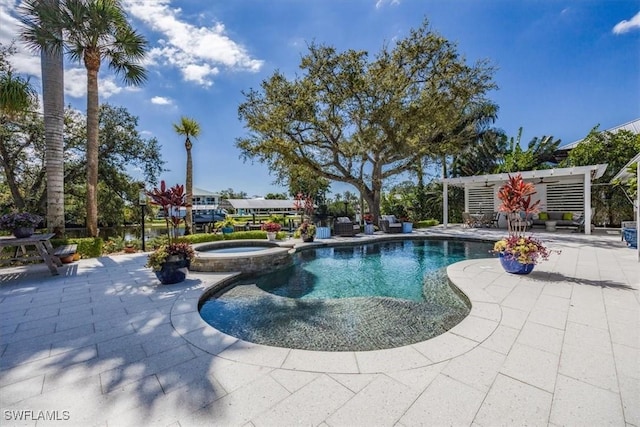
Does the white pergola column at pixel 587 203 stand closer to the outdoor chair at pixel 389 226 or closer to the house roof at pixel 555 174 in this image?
the house roof at pixel 555 174

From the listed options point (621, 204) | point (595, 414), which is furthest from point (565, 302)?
point (621, 204)

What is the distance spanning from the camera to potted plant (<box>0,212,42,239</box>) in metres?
5.67

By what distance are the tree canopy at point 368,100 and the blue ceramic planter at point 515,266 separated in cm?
890

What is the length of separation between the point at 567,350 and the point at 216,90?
1458 cm

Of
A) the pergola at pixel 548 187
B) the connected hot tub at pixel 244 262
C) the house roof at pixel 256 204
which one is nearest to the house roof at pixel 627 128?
the pergola at pixel 548 187

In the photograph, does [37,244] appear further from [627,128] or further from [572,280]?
[627,128]

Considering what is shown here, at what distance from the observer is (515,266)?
5602 mm

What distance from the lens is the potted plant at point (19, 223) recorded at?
5.67 metres

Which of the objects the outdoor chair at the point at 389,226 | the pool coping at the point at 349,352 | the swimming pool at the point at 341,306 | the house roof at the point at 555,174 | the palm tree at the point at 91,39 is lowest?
the swimming pool at the point at 341,306

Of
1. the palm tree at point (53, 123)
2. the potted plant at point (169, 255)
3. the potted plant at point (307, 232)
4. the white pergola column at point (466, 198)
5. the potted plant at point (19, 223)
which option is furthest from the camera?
the white pergola column at point (466, 198)

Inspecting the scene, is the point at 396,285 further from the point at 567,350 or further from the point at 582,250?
the point at 582,250

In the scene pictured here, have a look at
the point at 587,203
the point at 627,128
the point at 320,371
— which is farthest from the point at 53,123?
the point at 627,128

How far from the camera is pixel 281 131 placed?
13.9 m

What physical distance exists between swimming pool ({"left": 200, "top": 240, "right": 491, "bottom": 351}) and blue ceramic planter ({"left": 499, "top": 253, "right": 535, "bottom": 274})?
129 centimetres
